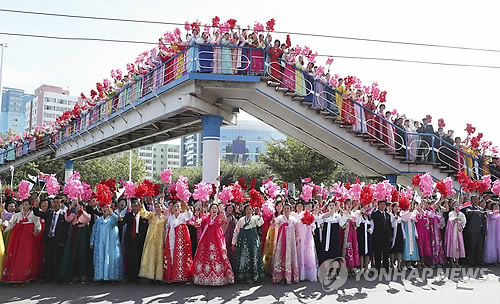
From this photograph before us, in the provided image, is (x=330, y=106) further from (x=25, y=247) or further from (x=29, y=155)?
(x=29, y=155)

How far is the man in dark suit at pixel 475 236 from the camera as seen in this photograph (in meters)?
10.6

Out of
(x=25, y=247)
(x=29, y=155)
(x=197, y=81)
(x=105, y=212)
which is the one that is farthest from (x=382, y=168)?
(x=29, y=155)

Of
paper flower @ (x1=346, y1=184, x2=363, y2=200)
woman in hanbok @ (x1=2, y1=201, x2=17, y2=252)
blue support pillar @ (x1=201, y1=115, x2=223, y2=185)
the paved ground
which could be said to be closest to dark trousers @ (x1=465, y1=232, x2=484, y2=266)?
the paved ground

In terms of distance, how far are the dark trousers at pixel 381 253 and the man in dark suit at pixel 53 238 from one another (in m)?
6.79

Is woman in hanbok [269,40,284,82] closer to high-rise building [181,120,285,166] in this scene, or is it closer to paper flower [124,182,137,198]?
paper flower [124,182,137,198]

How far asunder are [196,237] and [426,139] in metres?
9.80

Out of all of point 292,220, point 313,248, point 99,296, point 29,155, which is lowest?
point 99,296

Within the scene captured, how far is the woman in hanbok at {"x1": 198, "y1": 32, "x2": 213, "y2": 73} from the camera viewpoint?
12922 mm

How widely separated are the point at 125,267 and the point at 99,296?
117 cm

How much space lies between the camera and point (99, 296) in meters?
7.27

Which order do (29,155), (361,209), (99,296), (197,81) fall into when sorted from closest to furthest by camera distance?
(99,296)
(361,209)
(197,81)
(29,155)

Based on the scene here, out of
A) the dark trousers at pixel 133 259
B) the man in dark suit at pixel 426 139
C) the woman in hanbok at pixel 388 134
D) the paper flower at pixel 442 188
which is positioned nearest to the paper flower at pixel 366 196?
the paper flower at pixel 442 188

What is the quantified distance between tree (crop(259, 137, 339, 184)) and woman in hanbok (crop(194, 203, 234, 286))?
1774cm

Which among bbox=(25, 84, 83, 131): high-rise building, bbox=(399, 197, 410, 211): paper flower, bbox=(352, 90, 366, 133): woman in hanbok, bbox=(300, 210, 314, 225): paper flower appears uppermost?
bbox=(25, 84, 83, 131): high-rise building
